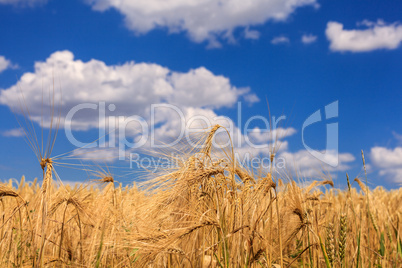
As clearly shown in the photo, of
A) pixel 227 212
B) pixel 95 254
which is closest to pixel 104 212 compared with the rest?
pixel 95 254

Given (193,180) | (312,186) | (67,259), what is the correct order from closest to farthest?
(193,180)
(67,259)
(312,186)

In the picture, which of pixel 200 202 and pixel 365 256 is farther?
pixel 365 256

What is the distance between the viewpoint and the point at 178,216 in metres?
2.46

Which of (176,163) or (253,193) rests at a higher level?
(176,163)

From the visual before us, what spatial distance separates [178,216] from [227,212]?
0.35 m

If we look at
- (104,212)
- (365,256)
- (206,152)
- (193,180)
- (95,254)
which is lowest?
(365,256)

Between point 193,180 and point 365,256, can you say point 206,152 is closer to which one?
point 193,180

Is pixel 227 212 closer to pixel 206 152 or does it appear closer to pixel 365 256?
pixel 206 152

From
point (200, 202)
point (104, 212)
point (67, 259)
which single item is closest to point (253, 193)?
point (200, 202)

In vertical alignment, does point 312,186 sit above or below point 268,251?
above

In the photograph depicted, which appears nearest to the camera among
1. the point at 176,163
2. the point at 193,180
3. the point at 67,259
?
the point at 193,180

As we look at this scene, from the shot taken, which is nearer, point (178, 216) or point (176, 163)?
point (178, 216)

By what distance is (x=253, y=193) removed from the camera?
2.51 meters

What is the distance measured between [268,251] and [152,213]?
34.4 inches
